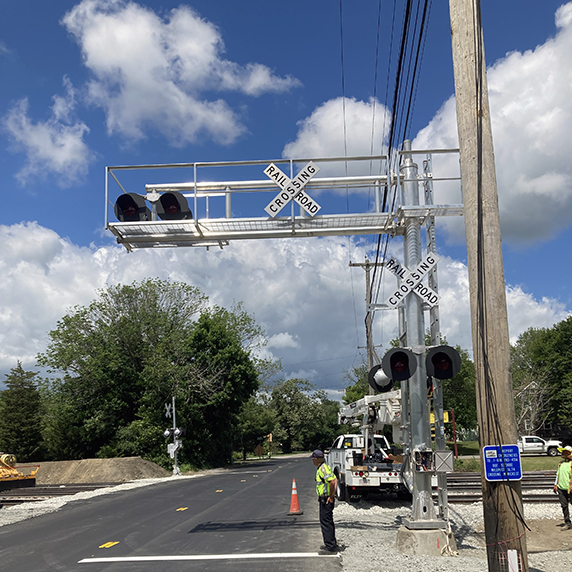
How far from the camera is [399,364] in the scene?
955 cm

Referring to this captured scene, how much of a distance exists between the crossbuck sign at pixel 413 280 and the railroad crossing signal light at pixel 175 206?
4.04 meters

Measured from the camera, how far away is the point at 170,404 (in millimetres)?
38656

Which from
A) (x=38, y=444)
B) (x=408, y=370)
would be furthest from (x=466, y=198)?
(x=38, y=444)

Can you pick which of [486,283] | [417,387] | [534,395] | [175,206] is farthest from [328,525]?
[534,395]

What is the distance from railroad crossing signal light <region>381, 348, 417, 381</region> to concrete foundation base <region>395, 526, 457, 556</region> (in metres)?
2.48

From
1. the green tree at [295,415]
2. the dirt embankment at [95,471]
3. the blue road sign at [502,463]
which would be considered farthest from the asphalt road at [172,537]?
the green tree at [295,415]

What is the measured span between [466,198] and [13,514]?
15.4m

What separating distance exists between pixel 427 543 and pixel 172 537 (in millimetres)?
5005

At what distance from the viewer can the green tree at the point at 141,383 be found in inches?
1544

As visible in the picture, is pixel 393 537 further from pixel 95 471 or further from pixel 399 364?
pixel 95 471

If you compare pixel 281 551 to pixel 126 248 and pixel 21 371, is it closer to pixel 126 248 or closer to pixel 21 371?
pixel 126 248

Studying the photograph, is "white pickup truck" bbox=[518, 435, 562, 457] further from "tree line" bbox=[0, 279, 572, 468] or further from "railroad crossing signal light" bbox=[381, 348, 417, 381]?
"railroad crossing signal light" bbox=[381, 348, 417, 381]

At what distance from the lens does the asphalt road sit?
9055mm

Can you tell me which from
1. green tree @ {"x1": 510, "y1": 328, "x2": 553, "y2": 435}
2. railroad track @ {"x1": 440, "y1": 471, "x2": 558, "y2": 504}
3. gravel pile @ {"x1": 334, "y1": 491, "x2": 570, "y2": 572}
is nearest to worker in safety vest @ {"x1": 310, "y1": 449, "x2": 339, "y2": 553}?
gravel pile @ {"x1": 334, "y1": 491, "x2": 570, "y2": 572}
